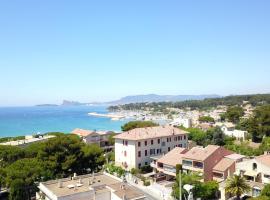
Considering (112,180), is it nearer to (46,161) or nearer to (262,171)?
(46,161)

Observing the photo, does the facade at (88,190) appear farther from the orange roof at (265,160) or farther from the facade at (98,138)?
the facade at (98,138)

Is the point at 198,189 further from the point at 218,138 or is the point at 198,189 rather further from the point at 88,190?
the point at 218,138

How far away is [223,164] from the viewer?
133 ft

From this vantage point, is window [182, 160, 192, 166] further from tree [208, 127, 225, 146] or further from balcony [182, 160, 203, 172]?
tree [208, 127, 225, 146]

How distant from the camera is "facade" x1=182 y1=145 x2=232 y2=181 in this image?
40.7 m

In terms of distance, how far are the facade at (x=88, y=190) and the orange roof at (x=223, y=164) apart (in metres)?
14.0

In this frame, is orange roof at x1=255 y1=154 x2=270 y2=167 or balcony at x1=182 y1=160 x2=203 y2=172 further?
balcony at x1=182 y1=160 x2=203 y2=172

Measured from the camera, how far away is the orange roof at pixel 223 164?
130 ft

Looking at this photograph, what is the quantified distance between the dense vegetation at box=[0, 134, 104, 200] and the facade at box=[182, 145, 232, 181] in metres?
11.6

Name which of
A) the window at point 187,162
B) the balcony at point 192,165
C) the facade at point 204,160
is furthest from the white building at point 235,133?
the balcony at point 192,165

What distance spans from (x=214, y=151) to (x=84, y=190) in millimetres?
20172

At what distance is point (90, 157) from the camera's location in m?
43.0

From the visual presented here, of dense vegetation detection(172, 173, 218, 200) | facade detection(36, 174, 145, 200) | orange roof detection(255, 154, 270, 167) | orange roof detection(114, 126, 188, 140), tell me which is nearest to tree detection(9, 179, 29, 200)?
facade detection(36, 174, 145, 200)

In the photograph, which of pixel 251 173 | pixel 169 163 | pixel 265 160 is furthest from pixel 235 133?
pixel 251 173
